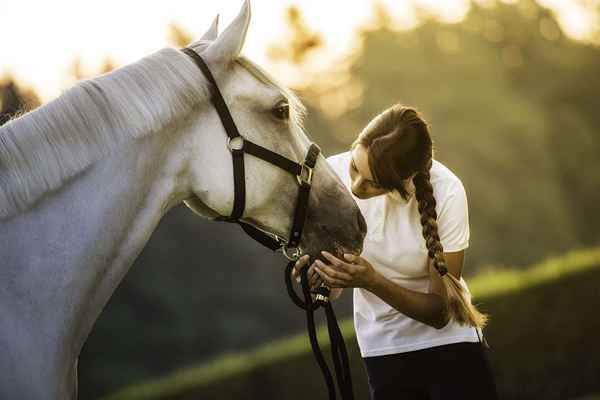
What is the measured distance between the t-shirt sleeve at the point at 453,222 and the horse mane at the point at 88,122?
1.29 meters

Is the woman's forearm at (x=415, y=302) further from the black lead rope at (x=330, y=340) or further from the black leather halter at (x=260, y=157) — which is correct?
the black leather halter at (x=260, y=157)

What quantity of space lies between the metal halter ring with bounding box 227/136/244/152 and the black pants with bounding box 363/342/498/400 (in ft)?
4.23

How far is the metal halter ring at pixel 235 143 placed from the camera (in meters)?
2.66

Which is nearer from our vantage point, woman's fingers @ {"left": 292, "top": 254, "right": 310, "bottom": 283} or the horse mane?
the horse mane

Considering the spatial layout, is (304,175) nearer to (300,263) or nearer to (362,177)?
(300,263)

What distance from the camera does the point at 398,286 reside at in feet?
10.1

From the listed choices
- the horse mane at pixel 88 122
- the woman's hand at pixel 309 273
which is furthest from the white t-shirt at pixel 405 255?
the horse mane at pixel 88 122

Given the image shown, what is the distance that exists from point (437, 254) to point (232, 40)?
1.30 m

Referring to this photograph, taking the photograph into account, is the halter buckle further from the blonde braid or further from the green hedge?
the green hedge

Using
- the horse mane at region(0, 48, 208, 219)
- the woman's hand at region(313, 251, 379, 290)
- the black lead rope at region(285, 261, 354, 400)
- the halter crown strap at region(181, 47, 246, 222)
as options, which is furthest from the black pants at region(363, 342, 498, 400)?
the horse mane at region(0, 48, 208, 219)

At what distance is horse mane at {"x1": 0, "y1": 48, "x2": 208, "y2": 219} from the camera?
236 centimetres

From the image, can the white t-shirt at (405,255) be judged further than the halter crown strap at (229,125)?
Yes

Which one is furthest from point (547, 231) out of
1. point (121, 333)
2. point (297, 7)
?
point (121, 333)

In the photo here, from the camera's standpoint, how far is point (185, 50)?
8.87 feet
